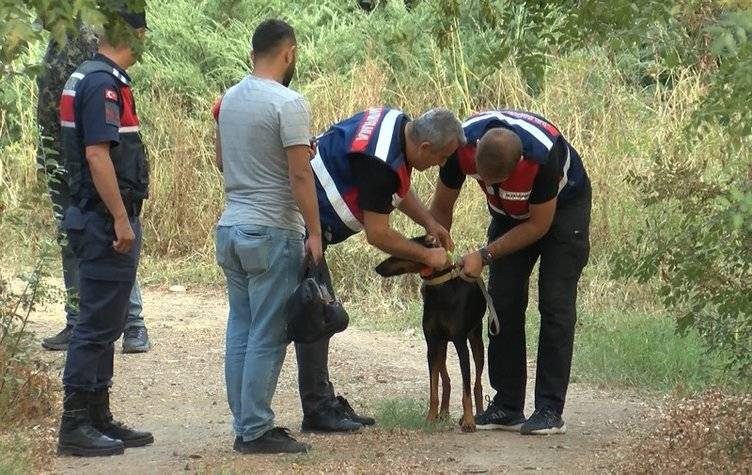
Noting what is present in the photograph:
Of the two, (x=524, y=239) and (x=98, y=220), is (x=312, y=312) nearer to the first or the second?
(x=98, y=220)

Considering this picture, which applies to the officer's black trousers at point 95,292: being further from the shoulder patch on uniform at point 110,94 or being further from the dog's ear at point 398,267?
the dog's ear at point 398,267

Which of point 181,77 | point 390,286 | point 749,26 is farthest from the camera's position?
point 181,77

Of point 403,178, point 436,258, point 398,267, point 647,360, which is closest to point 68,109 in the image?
point 403,178

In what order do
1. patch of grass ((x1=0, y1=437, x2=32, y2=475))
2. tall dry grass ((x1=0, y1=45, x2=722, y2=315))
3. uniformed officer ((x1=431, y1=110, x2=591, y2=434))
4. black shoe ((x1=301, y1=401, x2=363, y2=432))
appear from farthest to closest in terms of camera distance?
1. tall dry grass ((x1=0, y1=45, x2=722, y2=315))
2. black shoe ((x1=301, y1=401, x2=363, y2=432))
3. uniformed officer ((x1=431, y1=110, x2=591, y2=434))
4. patch of grass ((x1=0, y1=437, x2=32, y2=475))

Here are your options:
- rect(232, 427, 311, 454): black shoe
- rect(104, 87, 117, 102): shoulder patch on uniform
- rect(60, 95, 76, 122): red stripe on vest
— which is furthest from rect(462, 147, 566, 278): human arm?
rect(60, 95, 76, 122): red stripe on vest

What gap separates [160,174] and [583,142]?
13.1ft

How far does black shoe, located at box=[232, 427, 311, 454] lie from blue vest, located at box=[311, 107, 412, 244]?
1.01 meters

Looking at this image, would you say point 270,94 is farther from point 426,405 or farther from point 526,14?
point 426,405

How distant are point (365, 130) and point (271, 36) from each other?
1.97ft

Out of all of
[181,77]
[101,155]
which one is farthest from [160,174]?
[101,155]

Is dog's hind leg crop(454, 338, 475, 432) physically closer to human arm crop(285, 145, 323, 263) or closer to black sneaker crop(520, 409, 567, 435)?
black sneaker crop(520, 409, 567, 435)

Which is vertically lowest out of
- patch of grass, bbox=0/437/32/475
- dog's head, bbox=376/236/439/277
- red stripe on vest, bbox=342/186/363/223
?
patch of grass, bbox=0/437/32/475

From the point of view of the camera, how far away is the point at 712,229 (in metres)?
5.23

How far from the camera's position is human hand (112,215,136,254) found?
5.86 meters
